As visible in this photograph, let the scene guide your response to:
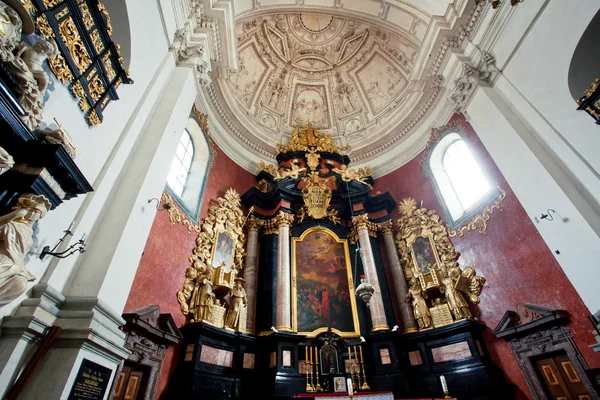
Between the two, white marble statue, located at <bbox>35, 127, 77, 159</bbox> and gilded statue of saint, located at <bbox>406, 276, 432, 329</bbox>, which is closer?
white marble statue, located at <bbox>35, 127, 77, 159</bbox>

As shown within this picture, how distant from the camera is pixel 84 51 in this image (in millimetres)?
3785

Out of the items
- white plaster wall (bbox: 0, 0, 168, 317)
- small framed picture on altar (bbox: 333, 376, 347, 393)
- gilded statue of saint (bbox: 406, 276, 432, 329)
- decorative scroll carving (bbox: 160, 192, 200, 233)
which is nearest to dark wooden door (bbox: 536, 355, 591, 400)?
gilded statue of saint (bbox: 406, 276, 432, 329)

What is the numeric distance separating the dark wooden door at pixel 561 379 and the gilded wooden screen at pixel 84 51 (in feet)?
27.0

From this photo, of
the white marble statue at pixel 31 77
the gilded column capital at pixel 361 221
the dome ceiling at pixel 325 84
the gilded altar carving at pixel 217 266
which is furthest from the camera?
the dome ceiling at pixel 325 84

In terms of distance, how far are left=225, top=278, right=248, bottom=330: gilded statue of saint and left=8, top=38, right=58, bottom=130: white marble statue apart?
5.69 metres

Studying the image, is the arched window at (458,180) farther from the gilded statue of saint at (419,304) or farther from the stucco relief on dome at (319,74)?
the stucco relief on dome at (319,74)

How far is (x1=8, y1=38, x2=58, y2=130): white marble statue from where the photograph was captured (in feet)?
8.86

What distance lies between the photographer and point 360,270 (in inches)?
372

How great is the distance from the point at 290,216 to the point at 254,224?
3.98ft

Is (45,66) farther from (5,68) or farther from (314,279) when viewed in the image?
(314,279)

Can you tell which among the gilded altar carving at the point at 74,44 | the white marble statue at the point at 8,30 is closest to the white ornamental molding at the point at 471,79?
the gilded altar carving at the point at 74,44

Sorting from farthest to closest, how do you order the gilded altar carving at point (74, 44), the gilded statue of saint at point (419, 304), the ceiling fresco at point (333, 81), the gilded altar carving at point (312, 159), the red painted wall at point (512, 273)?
the gilded altar carving at point (312, 159) → the ceiling fresco at point (333, 81) → the gilded statue of saint at point (419, 304) → the red painted wall at point (512, 273) → the gilded altar carving at point (74, 44)

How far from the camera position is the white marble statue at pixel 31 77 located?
2701 millimetres

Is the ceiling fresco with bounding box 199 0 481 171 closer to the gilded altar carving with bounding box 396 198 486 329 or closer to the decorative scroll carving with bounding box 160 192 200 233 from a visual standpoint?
the gilded altar carving with bounding box 396 198 486 329
